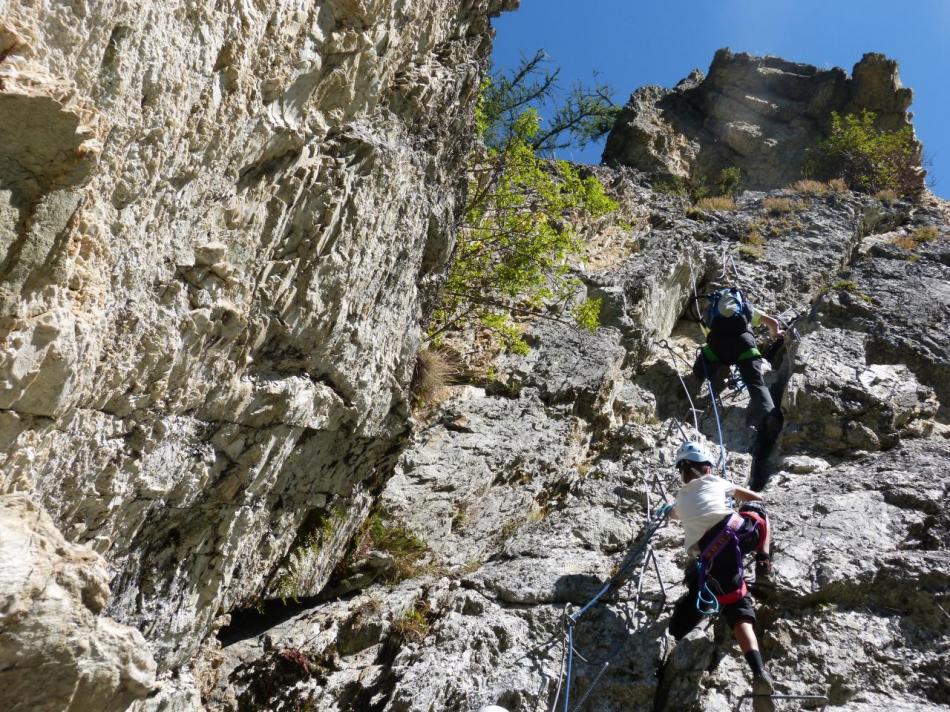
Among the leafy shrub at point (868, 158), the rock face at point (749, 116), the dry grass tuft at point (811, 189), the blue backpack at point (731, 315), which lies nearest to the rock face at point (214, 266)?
the blue backpack at point (731, 315)

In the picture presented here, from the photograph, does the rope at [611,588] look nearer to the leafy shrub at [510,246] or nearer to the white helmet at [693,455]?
the white helmet at [693,455]

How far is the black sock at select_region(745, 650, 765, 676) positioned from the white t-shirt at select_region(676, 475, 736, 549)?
1119 millimetres

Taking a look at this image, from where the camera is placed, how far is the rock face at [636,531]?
6.82m

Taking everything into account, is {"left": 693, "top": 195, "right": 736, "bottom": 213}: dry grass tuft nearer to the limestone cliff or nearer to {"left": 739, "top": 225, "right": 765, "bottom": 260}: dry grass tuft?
{"left": 739, "top": 225, "right": 765, "bottom": 260}: dry grass tuft

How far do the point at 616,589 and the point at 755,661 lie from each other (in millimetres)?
1737

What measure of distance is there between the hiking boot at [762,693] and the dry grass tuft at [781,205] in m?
15.4

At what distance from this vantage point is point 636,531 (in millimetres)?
8828

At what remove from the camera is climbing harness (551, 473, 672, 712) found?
6.77m

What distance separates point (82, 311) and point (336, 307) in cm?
277

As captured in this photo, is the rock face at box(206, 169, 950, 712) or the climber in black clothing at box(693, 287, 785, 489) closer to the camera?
the rock face at box(206, 169, 950, 712)

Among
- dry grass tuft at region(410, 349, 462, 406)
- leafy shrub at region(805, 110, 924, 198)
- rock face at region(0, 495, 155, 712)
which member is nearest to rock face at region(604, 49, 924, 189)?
leafy shrub at region(805, 110, 924, 198)

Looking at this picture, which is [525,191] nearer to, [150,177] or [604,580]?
[604,580]

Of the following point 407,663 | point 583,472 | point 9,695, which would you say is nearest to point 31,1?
point 9,695

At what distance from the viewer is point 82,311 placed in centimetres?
421
